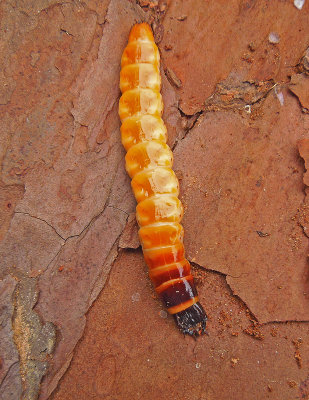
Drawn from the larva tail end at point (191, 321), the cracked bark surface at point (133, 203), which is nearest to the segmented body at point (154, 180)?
the larva tail end at point (191, 321)

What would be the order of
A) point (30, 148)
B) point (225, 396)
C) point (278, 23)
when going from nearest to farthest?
point (225, 396) → point (30, 148) → point (278, 23)

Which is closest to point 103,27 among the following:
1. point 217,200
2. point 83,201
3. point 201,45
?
point 201,45

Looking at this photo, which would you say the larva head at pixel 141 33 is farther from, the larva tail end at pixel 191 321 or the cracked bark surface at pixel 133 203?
the larva tail end at pixel 191 321

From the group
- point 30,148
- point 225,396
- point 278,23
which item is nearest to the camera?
point 225,396

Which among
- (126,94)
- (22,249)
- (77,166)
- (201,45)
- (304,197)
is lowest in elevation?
(22,249)

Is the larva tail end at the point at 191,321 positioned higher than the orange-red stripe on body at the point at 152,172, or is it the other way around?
the orange-red stripe on body at the point at 152,172

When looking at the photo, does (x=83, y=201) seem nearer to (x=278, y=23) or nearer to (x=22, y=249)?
(x=22, y=249)
